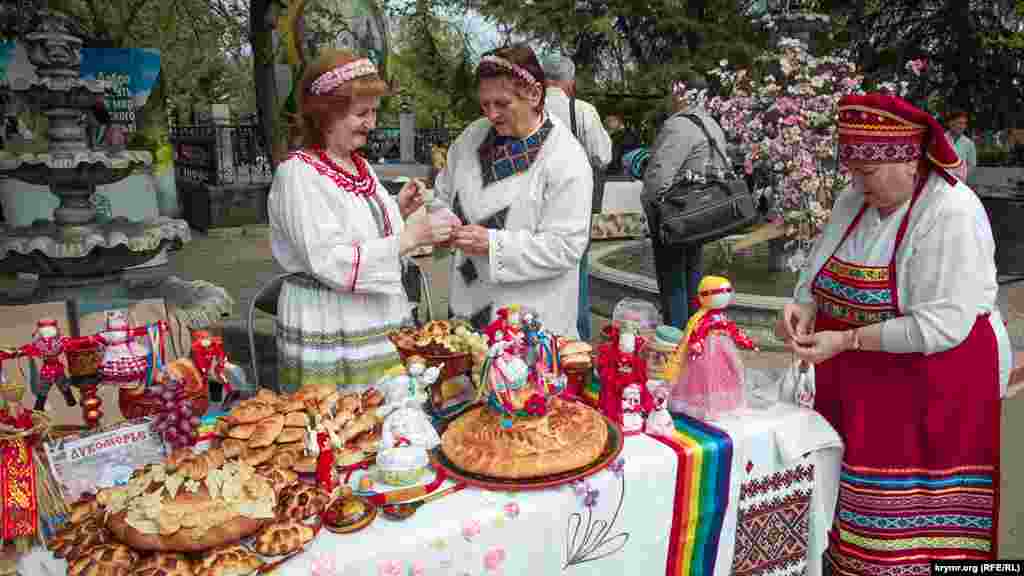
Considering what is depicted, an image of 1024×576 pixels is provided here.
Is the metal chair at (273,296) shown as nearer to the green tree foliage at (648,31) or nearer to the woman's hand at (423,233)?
the woman's hand at (423,233)

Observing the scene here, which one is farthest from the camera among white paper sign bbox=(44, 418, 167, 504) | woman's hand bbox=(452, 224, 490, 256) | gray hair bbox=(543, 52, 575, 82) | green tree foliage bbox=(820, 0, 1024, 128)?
green tree foliage bbox=(820, 0, 1024, 128)

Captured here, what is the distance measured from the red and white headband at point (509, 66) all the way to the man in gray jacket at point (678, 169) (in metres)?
2.20

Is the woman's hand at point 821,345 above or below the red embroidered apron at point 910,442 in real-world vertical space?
above

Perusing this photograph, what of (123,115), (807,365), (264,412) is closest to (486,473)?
(264,412)

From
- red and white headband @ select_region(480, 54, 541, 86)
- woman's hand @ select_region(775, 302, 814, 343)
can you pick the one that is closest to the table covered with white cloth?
woman's hand @ select_region(775, 302, 814, 343)

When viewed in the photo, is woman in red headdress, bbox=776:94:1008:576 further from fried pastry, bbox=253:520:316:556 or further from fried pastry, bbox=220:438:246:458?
fried pastry, bbox=220:438:246:458

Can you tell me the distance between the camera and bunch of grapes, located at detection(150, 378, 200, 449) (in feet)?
5.54

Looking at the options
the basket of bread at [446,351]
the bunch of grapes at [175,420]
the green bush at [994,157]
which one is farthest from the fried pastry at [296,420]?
the green bush at [994,157]

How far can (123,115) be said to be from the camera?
9.72 meters

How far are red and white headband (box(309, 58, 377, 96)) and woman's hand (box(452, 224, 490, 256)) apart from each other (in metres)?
0.61

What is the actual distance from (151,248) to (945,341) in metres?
2.63

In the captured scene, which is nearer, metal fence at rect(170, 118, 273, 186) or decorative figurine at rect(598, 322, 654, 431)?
decorative figurine at rect(598, 322, 654, 431)

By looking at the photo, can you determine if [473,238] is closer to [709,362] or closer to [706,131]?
[709,362]

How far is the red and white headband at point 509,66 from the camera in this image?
238cm
